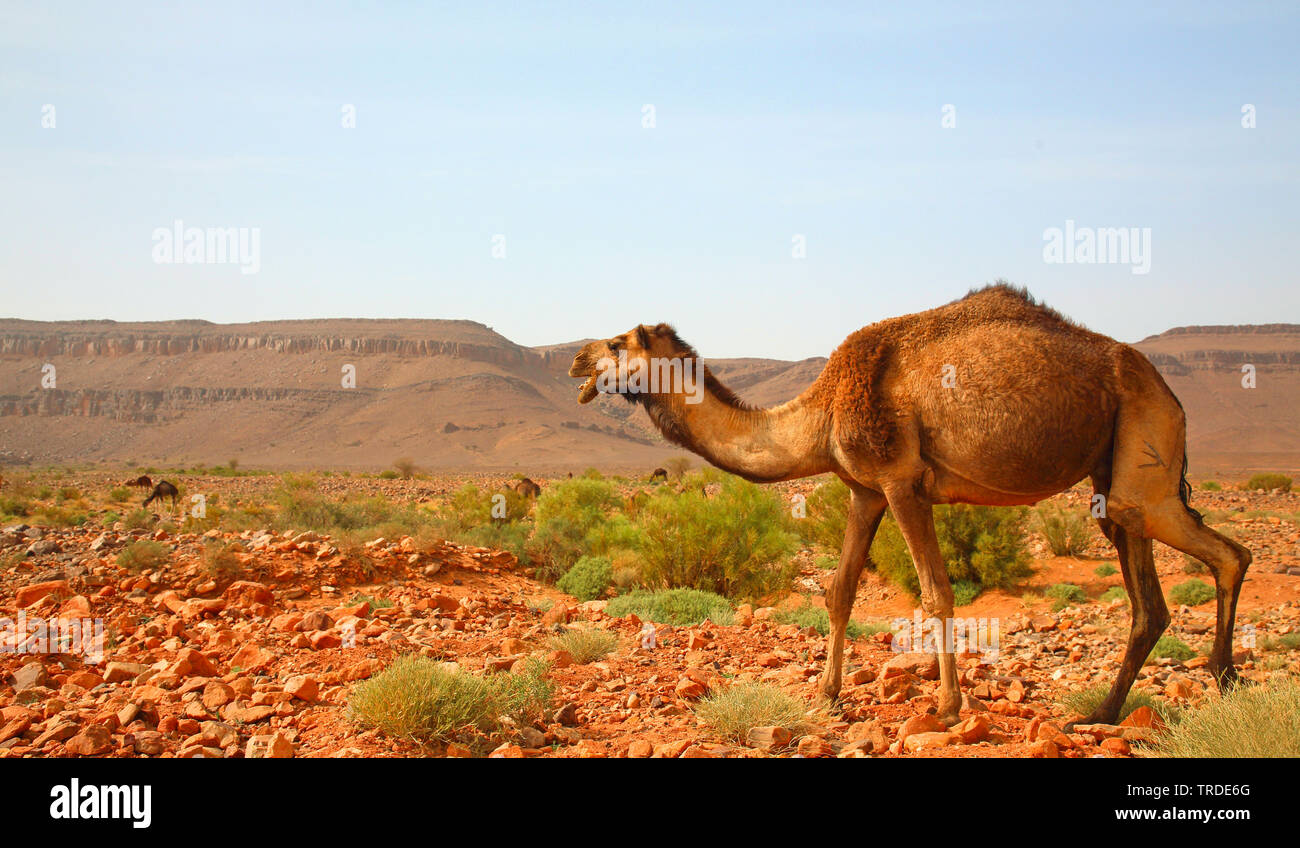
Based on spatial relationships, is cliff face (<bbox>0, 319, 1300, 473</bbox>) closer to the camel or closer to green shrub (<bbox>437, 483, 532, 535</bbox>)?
green shrub (<bbox>437, 483, 532, 535</bbox>)

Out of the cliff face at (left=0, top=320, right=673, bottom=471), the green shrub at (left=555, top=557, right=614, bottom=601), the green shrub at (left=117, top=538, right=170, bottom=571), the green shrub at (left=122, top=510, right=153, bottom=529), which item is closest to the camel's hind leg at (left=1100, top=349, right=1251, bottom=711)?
the green shrub at (left=555, top=557, right=614, bottom=601)

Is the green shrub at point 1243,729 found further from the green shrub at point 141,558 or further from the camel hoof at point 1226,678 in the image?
the green shrub at point 141,558

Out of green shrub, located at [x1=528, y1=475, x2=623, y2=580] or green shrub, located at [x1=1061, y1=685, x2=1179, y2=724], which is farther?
green shrub, located at [x1=528, y1=475, x2=623, y2=580]

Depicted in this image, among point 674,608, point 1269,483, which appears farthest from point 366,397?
point 674,608

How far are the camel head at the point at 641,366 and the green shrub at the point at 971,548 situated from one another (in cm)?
1123

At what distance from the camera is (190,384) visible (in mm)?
112250

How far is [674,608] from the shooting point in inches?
448

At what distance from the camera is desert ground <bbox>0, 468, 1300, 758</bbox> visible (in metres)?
5.66

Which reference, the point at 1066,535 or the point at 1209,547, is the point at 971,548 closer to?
the point at 1066,535

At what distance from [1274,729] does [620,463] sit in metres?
82.2

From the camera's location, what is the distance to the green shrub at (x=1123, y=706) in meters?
6.35

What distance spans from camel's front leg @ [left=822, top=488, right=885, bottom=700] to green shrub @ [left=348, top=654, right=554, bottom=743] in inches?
89.0

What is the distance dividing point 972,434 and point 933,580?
1.07m
